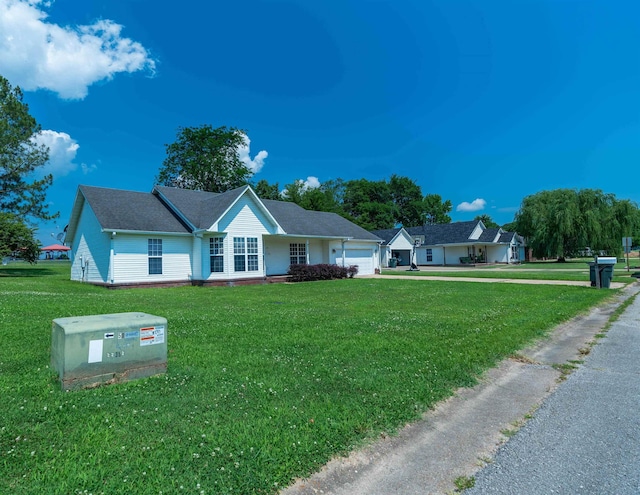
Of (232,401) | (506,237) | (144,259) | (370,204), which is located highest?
(370,204)

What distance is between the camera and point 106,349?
4238mm

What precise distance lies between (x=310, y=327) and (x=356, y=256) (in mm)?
20085

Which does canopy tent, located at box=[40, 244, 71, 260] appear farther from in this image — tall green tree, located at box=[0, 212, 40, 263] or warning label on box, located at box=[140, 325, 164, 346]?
warning label on box, located at box=[140, 325, 164, 346]

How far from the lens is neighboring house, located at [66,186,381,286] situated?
17.4 metres

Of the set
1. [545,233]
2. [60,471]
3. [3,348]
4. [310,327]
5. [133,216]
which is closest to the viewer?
[60,471]

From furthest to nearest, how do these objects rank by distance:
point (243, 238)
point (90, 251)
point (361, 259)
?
1. point (361, 259)
2. point (243, 238)
3. point (90, 251)

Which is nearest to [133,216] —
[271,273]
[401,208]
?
[271,273]

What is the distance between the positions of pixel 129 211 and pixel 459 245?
37353mm

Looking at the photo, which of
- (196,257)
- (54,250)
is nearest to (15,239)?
(196,257)

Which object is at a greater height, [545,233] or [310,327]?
[545,233]

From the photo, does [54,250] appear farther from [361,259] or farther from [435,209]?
[435,209]

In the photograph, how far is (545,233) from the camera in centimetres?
4028

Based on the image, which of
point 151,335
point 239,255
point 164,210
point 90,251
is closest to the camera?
point 151,335

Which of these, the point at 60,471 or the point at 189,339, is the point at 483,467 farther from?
the point at 189,339
